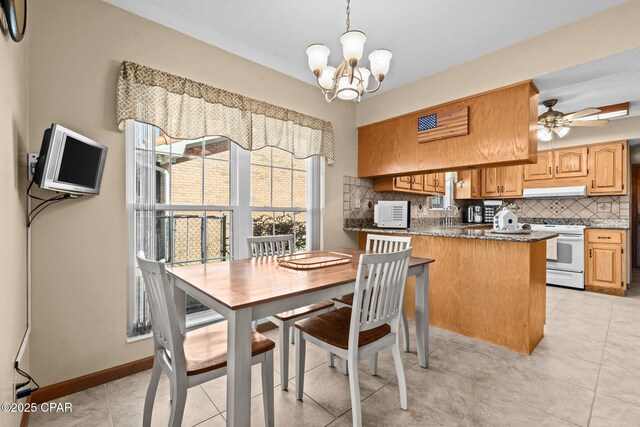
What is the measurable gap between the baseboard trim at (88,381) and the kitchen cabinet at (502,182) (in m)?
5.62

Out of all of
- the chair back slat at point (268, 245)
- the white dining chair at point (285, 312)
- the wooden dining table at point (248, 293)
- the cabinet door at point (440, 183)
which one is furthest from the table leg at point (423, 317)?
the cabinet door at point (440, 183)

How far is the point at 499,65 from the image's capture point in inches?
97.9

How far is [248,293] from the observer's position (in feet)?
4.28

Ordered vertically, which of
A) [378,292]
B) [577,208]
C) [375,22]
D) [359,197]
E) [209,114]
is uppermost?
[375,22]

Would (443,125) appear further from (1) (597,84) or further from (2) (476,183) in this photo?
(2) (476,183)

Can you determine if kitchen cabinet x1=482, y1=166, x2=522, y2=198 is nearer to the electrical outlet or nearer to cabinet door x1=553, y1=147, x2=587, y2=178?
cabinet door x1=553, y1=147, x2=587, y2=178

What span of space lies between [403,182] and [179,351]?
327cm

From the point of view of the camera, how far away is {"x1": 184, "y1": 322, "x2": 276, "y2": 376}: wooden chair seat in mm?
1265

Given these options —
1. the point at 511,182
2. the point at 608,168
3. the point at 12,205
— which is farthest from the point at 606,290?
the point at 12,205

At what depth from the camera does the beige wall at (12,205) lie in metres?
1.14

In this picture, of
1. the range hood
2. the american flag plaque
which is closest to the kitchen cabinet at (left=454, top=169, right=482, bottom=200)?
the range hood

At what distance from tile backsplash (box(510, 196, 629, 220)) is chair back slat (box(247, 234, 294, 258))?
4.78 meters

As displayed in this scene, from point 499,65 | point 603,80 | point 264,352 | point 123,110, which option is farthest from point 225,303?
point 603,80

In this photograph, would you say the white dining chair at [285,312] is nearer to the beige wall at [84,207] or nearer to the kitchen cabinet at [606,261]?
the beige wall at [84,207]
